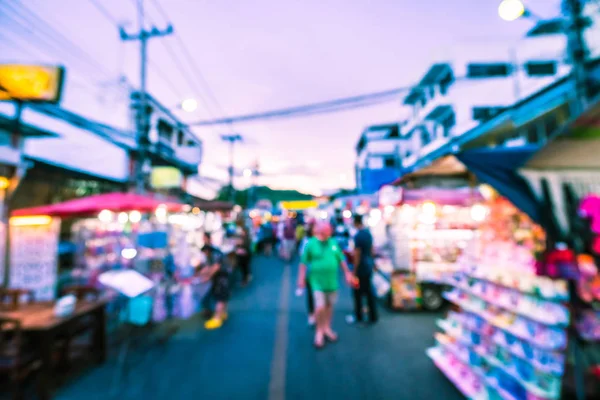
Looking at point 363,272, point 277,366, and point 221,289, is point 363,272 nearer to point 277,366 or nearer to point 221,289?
point 277,366

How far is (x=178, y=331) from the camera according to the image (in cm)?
580

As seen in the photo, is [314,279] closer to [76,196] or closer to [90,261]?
[90,261]

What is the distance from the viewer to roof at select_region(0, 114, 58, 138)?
7832mm

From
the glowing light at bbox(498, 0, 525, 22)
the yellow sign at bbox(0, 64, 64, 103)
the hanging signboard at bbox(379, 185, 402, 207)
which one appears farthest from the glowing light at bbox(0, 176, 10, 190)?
the glowing light at bbox(498, 0, 525, 22)

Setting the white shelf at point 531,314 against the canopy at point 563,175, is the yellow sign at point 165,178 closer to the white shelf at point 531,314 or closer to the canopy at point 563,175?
the white shelf at point 531,314

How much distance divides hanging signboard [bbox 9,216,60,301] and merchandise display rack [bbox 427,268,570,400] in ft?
26.3

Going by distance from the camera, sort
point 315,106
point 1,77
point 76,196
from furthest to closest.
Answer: point 76,196, point 315,106, point 1,77

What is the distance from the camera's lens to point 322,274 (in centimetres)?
490

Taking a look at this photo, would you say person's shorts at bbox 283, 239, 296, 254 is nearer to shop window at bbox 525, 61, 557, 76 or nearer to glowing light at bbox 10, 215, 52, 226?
glowing light at bbox 10, 215, 52, 226

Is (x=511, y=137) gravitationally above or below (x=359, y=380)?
above

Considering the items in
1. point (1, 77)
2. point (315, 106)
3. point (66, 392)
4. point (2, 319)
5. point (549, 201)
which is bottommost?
point (66, 392)

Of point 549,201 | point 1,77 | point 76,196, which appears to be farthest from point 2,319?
point 76,196

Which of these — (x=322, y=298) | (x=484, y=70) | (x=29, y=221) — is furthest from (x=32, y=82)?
(x=484, y=70)

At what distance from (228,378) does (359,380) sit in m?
1.65
